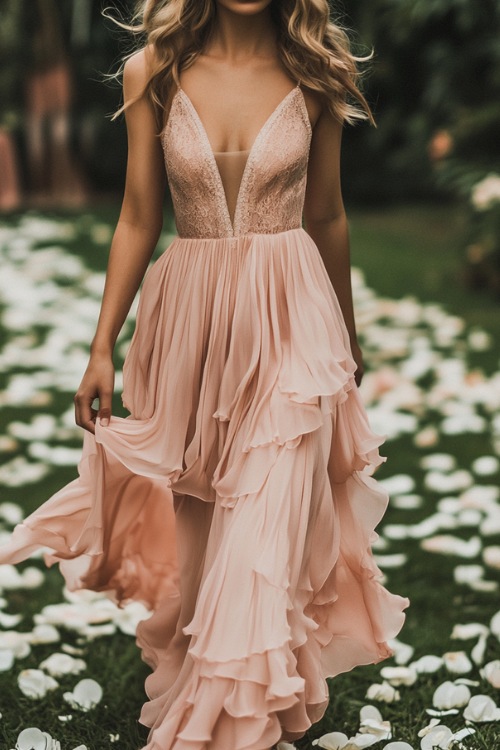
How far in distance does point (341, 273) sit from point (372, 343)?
4321mm

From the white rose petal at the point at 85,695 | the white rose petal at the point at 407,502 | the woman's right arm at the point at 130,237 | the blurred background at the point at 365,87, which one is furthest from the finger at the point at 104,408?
the blurred background at the point at 365,87

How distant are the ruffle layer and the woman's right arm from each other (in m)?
0.07

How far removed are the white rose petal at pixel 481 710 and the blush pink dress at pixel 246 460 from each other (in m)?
0.37

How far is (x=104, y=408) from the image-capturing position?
2924 millimetres

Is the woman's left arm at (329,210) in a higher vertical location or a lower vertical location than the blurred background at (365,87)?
higher

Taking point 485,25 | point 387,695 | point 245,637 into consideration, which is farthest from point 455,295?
point 245,637

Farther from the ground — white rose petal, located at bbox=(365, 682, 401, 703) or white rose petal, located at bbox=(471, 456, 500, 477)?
white rose petal, located at bbox=(365, 682, 401, 703)

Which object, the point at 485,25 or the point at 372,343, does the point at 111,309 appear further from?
the point at 485,25

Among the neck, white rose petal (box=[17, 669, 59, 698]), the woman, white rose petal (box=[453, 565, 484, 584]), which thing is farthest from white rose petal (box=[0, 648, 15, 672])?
the neck

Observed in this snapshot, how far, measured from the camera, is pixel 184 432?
9.73ft

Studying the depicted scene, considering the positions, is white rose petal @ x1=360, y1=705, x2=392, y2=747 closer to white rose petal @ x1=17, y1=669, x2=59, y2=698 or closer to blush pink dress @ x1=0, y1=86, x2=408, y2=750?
blush pink dress @ x1=0, y1=86, x2=408, y2=750

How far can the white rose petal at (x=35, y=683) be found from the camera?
136 inches

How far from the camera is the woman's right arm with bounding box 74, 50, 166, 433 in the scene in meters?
2.92

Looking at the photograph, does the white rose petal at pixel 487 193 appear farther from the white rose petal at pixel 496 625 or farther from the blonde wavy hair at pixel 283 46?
the blonde wavy hair at pixel 283 46
